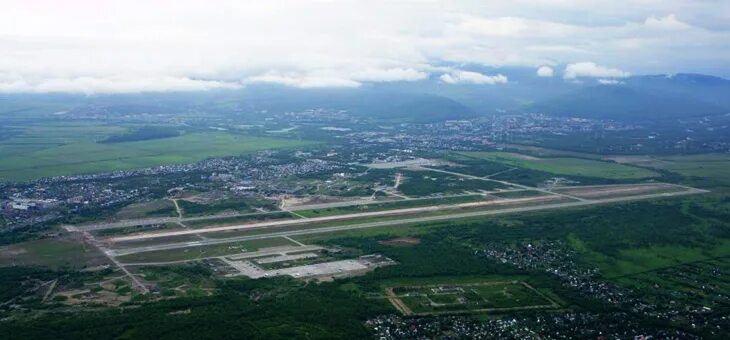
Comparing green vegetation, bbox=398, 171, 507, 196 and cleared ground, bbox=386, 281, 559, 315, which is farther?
green vegetation, bbox=398, 171, 507, 196

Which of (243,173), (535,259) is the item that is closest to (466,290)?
(535,259)

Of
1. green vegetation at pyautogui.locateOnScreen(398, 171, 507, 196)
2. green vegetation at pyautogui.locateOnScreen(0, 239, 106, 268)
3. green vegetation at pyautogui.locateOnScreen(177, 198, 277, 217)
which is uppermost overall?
green vegetation at pyautogui.locateOnScreen(398, 171, 507, 196)

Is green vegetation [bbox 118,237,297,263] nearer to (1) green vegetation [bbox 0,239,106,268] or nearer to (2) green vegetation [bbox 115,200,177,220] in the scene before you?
(1) green vegetation [bbox 0,239,106,268]

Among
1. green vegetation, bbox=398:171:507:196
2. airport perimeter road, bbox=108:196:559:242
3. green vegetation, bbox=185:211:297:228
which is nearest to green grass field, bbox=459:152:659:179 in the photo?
green vegetation, bbox=398:171:507:196

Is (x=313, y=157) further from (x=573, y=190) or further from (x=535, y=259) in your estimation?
(x=535, y=259)

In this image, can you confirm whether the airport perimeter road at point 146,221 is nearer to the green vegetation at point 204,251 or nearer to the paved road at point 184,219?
the paved road at point 184,219

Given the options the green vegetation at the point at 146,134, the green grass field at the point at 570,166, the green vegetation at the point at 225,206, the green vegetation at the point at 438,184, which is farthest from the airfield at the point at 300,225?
the green vegetation at the point at 146,134

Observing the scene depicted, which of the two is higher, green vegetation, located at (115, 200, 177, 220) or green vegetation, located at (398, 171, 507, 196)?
green vegetation, located at (398, 171, 507, 196)

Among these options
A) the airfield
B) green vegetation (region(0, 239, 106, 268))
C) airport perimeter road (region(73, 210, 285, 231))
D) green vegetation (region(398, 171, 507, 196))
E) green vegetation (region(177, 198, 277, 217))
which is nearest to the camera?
green vegetation (region(0, 239, 106, 268))
